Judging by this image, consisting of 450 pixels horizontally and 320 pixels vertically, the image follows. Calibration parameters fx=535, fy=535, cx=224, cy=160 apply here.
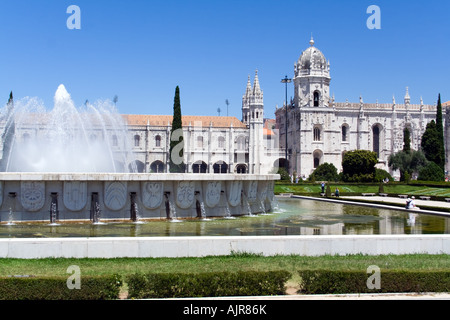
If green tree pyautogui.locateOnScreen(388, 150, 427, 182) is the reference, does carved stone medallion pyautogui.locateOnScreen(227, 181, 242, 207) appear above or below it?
below

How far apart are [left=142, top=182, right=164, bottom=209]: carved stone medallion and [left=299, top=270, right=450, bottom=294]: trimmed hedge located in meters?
7.25

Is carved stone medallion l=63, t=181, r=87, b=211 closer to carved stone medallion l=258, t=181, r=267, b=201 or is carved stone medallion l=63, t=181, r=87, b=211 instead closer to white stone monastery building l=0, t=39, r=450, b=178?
carved stone medallion l=258, t=181, r=267, b=201

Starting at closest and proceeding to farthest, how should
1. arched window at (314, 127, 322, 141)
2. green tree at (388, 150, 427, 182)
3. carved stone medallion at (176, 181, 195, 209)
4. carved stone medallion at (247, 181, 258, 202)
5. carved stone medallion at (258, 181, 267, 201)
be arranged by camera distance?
1. carved stone medallion at (176, 181, 195, 209)
2. carved stone medallion at (247, 181, 258, 202)
3. carved stone medallion at (258, 181, 267, 201)
4. green tree at (388, 150, 427, 182)
5. arched window at (314, 127, 322, 141)

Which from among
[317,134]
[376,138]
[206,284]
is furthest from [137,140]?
[206,284]

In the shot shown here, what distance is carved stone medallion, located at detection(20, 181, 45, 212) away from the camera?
503 inches

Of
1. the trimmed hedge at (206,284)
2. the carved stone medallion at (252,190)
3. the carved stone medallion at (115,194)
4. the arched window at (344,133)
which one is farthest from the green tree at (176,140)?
the trimmed hedge at (206,284)

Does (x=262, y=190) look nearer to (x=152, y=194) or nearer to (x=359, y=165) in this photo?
(x=152, y=194)

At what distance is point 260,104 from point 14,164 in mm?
43720

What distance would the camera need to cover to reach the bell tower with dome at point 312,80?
66.6 meters

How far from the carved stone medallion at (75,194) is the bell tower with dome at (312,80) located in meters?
55.0

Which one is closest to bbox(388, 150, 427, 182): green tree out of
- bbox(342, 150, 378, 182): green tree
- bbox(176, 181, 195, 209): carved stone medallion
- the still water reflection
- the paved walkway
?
bbox(342, 150, 378, 182): green tree

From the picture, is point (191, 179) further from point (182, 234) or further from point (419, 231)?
point (419, 231)

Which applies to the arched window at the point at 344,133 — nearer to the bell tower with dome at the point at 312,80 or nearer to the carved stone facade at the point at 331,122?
the carved stone facade at the point at 331,122

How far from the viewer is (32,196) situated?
1280cm
